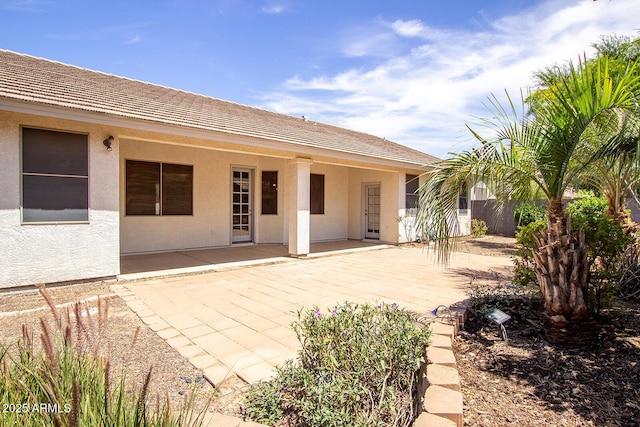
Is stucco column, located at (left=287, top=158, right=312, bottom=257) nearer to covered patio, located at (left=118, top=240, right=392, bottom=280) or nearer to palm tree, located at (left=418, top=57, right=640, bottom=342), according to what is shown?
covered patio, located at (left=118, top=240, right=392, bottom=280)

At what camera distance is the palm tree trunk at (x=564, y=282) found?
400 centimetres

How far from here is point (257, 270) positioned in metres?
8.70

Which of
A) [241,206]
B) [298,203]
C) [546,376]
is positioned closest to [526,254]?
[546,376]

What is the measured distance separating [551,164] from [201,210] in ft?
33.1

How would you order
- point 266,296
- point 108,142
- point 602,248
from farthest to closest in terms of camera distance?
1. point 108,142
2. point 266,296
3. point 602,248

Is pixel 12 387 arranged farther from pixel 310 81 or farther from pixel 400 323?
pixel 310 81

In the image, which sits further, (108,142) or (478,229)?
(478,229)

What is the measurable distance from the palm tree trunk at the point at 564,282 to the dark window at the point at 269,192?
33.1 ft

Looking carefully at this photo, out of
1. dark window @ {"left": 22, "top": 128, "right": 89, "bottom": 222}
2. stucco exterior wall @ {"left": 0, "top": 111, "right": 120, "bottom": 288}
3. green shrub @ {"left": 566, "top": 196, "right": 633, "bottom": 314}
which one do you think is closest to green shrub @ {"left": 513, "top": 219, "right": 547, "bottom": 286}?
green shrub @ {"left": 566, "top": 196, "right": 633, "bottom": 314}

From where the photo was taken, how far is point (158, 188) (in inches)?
417

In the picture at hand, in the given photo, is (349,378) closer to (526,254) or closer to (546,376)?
(546,376)

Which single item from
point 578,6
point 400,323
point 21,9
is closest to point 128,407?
point 400,323

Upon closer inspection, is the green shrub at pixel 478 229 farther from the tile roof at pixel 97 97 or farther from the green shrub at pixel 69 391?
the green shrub at pixel 69 391

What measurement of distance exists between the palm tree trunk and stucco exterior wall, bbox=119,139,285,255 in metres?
9.97
